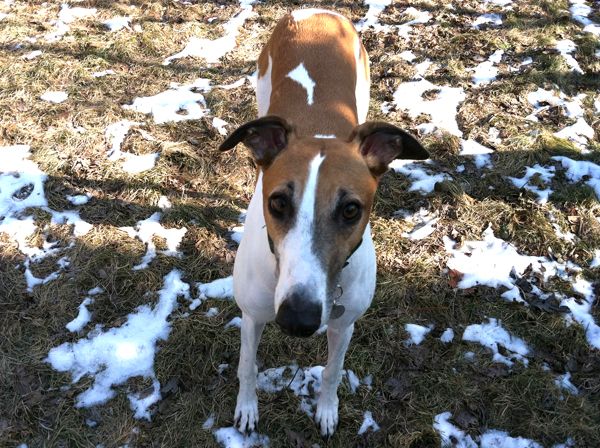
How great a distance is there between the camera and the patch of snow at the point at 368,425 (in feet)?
12.6

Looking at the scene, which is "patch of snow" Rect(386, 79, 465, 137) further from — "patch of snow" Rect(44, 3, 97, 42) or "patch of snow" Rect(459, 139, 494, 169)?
"patch of snow" Rect(44, 3, 97, 42)

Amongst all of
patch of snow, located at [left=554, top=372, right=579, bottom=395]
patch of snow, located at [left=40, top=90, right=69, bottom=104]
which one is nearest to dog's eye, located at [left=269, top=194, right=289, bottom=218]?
patch of snow, located at [left=554, top=372, right=579, bottom=395]

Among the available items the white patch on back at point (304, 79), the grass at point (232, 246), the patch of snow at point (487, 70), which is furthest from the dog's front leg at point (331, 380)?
the patch of snow at point (487, 70)

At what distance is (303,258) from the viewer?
2.39 m

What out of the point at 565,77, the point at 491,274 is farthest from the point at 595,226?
the point at 565,77

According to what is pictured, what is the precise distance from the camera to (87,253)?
4.69m

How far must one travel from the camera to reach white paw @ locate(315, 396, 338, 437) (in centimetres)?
377

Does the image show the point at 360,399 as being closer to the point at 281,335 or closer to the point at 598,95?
the point at 281,335

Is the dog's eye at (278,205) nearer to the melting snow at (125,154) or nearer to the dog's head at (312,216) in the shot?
the dog's head at (312,216)

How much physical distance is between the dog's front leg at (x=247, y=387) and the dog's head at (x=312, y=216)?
112 cm

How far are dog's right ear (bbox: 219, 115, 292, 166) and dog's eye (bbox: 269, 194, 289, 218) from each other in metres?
0.49

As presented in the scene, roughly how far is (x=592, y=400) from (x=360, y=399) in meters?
1.84

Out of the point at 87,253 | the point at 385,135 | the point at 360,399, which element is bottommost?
the point at 360,399

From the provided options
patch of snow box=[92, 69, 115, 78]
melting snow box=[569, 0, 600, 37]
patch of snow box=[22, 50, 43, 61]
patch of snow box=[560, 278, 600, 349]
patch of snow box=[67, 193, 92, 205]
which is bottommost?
patch of snow box=[560, 278, 600, 349]
